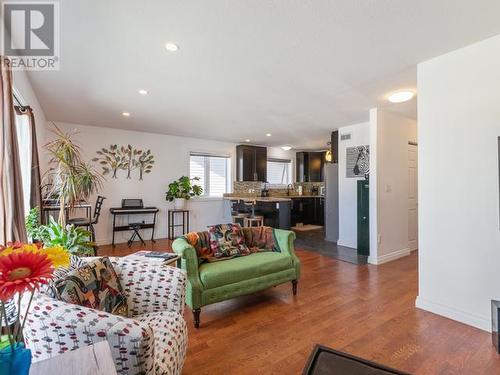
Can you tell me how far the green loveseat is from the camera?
229cm

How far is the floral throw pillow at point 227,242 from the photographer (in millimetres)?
2750

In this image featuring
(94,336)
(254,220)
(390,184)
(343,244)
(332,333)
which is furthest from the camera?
(254,220)

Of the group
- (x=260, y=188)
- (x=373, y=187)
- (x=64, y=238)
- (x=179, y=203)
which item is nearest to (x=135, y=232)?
(x=179, y=203)

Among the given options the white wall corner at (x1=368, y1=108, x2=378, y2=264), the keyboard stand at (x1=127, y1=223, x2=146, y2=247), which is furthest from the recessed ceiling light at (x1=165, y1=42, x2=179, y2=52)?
the keyboard stand at (x1=127, y1=223, x2=146, y2=247)

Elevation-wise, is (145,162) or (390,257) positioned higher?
(145,162)

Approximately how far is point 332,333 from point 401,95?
2.96 meters

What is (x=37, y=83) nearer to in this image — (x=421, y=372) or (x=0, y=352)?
(x=0, y=352)

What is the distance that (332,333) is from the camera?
7.12 ft

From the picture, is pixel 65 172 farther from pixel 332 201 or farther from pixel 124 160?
pixel 332 201

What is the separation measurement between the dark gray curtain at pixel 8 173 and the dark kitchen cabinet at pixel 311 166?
7.37m

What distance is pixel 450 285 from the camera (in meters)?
2.44

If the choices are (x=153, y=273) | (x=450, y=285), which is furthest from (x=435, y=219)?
(x=153, y=273)

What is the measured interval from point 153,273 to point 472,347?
2.46 m

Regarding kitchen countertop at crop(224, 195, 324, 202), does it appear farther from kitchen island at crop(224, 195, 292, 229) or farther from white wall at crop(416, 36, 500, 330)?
white wall at crop(416, 36, 500, 330)
